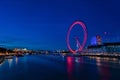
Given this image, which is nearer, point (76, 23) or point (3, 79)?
point (3, 79)

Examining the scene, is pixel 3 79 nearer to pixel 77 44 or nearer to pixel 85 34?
pixel 85 34

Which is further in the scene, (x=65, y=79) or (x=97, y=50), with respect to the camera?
(x=97, y=50)

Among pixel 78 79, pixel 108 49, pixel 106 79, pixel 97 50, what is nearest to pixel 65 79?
pixel 78 79

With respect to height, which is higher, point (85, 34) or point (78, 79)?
point (85, 34)

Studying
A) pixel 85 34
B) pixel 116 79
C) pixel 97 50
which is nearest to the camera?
pixel 116 79

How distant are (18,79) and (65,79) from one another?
6475 mm

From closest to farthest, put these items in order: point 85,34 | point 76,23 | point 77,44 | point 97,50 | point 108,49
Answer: point 85,34, point 76,23, point 77,44, point 108,49, point 97,50

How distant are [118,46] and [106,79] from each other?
120 m

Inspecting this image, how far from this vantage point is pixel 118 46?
14450 cm

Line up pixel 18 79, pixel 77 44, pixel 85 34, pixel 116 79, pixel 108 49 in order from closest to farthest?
pixel 116 79 → pixel 18 79 → pixel 85 34 → pixel 77 44 → pixel 108 49

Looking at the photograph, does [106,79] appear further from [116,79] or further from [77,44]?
[77,44]

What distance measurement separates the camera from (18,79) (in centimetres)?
3023

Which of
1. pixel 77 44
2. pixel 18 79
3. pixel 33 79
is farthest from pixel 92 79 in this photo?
pixel 77 44

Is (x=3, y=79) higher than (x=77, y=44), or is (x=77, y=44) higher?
(x=77, y=44)
